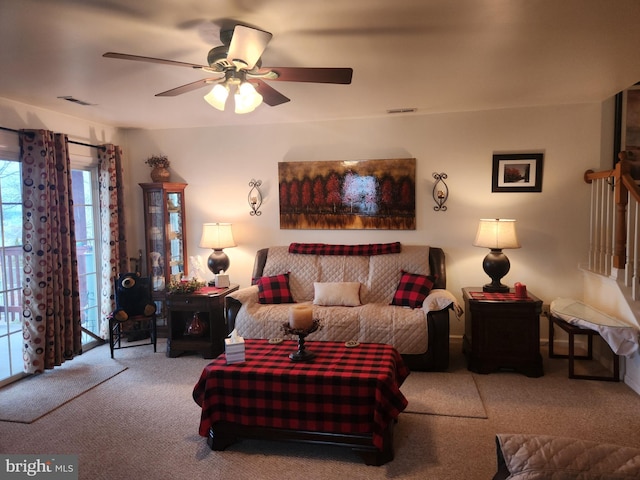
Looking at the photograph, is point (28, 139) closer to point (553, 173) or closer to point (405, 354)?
point (405, 354)

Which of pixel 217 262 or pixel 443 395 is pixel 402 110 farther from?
pixel 443 395

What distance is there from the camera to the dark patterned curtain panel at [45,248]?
3.63 m

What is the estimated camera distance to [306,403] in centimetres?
244

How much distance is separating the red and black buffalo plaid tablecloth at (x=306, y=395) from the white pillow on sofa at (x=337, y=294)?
1.43 metres

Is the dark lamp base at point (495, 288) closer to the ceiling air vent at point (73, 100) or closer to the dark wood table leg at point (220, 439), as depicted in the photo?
the dark wood table leg at point (220, 439)

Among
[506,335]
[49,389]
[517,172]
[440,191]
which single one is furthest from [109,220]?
[517,172]

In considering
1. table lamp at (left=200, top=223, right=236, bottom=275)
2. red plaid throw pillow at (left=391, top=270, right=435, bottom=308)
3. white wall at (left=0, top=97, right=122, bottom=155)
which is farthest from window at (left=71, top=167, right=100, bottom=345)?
red plaid throw pillow at (left=391, top=270, right=435, bottom=308)

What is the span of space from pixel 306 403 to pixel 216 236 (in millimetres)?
2525

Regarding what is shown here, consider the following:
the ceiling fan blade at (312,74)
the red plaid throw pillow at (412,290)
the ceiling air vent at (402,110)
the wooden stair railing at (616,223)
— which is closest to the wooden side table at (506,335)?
the red plaid throw pillow at (412,290)

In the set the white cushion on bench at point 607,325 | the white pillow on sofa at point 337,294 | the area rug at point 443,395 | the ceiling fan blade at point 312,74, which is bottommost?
the area rug at point 443,395

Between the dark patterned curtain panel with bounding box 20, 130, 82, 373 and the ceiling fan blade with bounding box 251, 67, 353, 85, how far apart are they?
2.43 meters

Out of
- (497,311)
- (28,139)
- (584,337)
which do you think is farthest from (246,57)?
(584,337)

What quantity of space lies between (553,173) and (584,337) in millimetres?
1625

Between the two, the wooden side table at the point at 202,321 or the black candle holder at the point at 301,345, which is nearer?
the black candle holder at the point at 301,345
